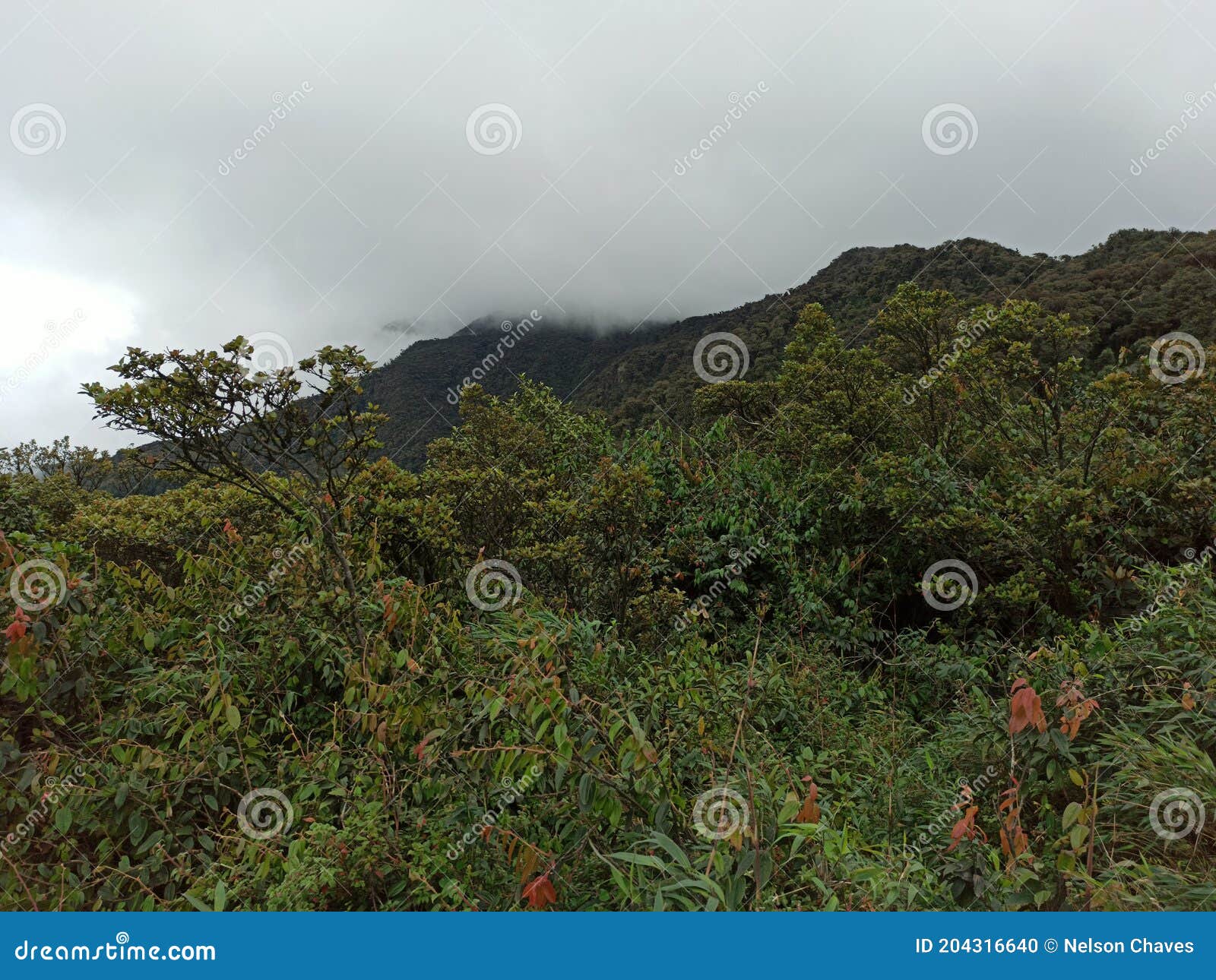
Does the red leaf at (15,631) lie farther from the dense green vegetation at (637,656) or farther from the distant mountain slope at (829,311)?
the distant mountain slope at (829,311)

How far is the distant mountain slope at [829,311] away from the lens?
12.7 meters

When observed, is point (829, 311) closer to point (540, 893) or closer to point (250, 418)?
point (250, 418)

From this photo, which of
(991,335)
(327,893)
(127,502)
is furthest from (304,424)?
(991,335)

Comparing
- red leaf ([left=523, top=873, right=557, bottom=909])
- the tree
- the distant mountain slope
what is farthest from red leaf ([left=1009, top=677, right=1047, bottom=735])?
the distant mountain slope

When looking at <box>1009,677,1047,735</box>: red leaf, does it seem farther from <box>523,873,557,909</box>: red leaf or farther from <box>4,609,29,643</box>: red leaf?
<box>4,609,29,643</box>: red leaf

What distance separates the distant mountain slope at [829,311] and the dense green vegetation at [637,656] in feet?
13.4

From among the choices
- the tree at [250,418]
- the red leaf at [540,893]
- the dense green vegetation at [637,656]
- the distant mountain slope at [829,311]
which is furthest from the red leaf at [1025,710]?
the distant mountain slope at [829,311]

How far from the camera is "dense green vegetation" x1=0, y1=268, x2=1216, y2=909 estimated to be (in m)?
1.94

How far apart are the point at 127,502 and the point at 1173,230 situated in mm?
26391

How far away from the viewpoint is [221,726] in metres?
2.52

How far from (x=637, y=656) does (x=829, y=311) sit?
17.1 meters

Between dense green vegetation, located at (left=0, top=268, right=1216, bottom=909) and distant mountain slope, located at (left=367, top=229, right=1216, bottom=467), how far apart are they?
13.4ft

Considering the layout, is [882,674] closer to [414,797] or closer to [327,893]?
[414,797]

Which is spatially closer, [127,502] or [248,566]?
[248,566]
